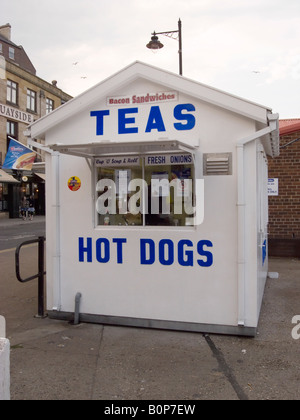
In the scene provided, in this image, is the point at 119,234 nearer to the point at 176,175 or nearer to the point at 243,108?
the point at 176,175

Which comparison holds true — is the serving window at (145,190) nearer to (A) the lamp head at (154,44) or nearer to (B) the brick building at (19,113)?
(A) the lamp head at (154,44)

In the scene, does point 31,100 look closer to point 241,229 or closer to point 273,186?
point 273,186

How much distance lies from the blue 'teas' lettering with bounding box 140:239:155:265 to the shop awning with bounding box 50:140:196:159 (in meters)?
1.26

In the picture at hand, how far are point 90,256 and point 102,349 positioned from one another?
4.72ft

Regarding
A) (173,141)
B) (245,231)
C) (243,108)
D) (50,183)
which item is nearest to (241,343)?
(245,231)

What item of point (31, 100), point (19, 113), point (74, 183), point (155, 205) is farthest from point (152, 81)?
point (31, 100)

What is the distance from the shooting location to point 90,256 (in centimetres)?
571

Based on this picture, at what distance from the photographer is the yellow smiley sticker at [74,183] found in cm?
577

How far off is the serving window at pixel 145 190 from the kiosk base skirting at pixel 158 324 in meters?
1.36

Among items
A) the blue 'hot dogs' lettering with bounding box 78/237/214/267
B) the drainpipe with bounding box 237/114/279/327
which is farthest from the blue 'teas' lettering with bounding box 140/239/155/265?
the drainpipe with bounding box 237/114/279/327

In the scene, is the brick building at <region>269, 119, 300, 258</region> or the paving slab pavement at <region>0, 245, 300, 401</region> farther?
the brick building at <region>269, 119, 300, 258</region>

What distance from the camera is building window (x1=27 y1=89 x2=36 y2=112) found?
3359cm

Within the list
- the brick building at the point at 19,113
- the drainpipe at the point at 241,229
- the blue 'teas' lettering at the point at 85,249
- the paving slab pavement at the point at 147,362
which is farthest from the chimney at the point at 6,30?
the drainpipe at the point at 241,229

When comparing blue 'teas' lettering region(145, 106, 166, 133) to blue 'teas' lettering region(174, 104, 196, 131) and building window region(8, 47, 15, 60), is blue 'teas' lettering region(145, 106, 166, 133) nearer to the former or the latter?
blue 'teas' lettering region(174, 104, 196, 131)
